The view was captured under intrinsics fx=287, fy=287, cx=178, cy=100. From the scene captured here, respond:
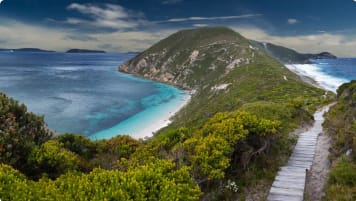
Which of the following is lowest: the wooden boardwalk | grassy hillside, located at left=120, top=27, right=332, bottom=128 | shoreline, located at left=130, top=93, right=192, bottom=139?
shoreline, located at left=130, top=93, right=192, bottom=139

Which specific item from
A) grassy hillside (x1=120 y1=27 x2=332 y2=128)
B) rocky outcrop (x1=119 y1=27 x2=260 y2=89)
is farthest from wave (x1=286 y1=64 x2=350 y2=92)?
rocky outcrop (x1=119 y1=27 x2=260 y2=89)

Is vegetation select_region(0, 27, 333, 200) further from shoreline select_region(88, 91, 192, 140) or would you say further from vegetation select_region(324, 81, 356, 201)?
shoreline select_region(88, 91, 192, 140)

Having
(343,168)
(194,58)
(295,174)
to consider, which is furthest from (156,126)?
(194,58)

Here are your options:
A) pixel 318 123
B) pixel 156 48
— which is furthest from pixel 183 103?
pixel 156 48

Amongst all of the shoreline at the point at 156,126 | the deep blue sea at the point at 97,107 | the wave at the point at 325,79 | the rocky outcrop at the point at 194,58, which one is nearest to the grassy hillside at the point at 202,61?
the rocky outcrop at the point at 194,58

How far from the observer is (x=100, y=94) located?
74.1m

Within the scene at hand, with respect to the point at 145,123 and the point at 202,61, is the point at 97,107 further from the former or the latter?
the point at 202,61

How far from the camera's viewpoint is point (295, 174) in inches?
381

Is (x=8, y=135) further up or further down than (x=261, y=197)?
further up

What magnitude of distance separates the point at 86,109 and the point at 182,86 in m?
38.7

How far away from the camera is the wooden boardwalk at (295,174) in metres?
8.26

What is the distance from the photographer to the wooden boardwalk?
8258 mm

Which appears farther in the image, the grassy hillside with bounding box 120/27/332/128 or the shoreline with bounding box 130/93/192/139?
the grassy hillside with bounding box 120/27/332/128

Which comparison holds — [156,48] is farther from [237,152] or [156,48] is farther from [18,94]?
[237,152]
